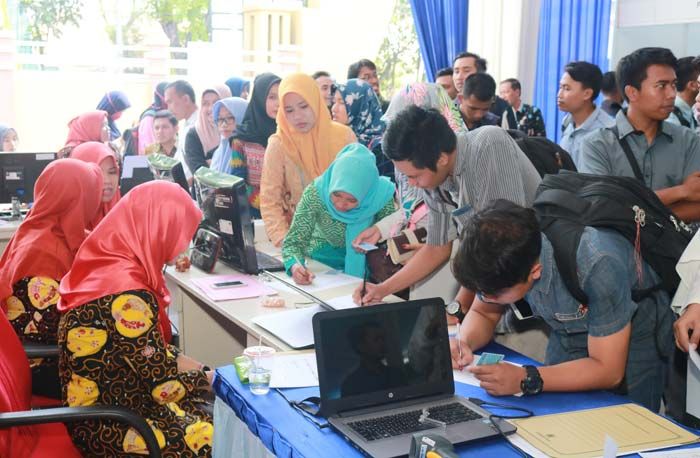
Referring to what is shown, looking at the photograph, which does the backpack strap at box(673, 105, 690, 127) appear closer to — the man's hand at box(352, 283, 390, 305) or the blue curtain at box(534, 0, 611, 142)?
the blue curtain at box(534, 0, 611, 142)

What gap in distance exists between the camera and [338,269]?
3092 mm

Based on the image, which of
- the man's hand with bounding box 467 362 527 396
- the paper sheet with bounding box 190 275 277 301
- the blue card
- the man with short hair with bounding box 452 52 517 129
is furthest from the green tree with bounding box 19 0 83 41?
the man's hand with bounding box 467 362 527 396

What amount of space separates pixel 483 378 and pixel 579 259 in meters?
0.35

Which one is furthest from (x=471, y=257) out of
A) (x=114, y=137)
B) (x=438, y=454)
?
(x=114, y=137)

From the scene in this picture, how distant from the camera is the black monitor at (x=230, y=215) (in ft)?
9.45

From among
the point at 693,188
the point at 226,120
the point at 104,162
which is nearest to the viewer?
the point at 693,188

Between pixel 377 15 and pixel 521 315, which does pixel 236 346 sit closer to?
pixel 521 315

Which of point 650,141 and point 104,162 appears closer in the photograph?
point 650,141

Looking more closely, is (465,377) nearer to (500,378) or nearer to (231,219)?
(500,378)

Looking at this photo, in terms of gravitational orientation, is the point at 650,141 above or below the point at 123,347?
above

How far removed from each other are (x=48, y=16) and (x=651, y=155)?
8.44m

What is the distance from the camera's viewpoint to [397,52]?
10.2m

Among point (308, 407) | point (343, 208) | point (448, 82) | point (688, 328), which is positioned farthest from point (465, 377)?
point (448, 82)

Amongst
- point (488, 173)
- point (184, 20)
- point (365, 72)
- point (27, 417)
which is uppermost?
point (184, 20)
